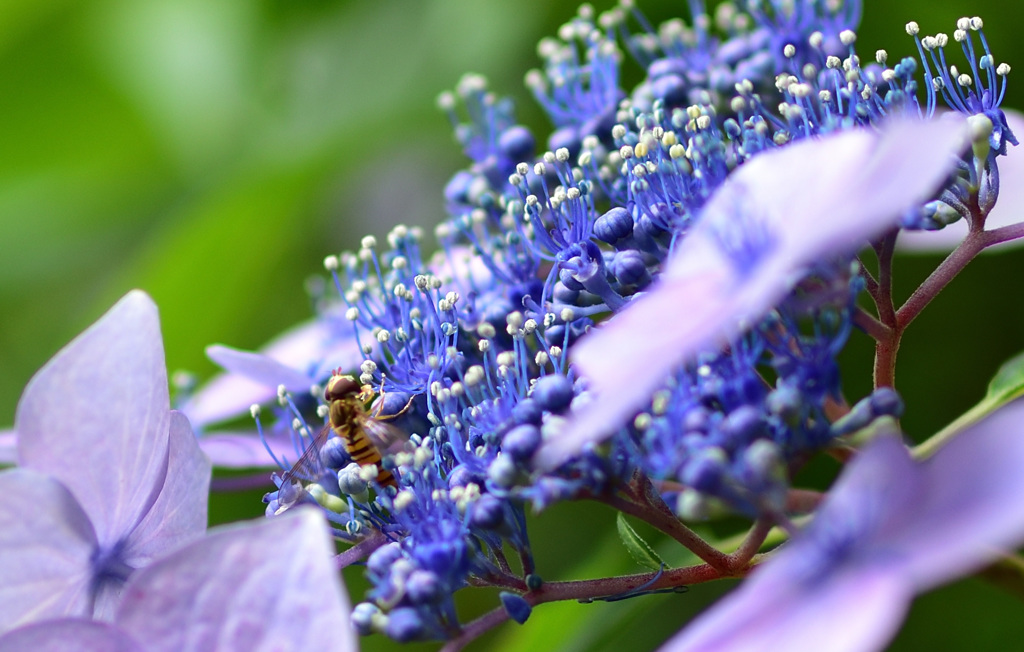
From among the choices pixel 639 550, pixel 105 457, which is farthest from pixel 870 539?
pixel 105 457

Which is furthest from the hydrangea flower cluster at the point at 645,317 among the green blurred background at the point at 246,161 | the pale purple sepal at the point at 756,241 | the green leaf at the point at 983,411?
the green blurred background at the point at 246,161

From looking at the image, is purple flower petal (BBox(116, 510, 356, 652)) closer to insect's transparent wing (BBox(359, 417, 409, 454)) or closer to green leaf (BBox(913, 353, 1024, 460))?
insect's transparent wing (BBox(359, 417, 409, 454))

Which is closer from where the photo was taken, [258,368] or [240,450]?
[258,368]

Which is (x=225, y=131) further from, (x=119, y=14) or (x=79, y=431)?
(x=79, y=431)

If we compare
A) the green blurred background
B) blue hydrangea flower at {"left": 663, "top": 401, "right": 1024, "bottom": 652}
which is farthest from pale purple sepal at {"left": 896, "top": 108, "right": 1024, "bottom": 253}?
blue hydrangea flower at {"left": 663, "top": 401, "right": 1024, "bottom": 652}

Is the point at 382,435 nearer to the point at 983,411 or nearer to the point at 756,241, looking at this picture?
the point at 756,241
